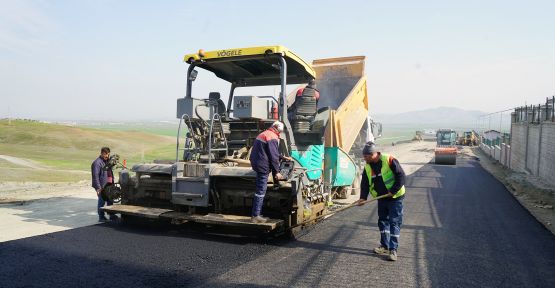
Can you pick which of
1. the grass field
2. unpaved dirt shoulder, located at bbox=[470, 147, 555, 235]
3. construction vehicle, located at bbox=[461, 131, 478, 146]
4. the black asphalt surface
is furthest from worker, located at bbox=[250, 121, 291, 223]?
construction vehicle, located at bbox=[461, 131, 478, 146]

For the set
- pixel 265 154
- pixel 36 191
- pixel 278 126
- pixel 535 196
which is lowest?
pixel 36 191

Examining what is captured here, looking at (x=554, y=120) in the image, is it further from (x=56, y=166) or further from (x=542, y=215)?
(x=56, y=166)

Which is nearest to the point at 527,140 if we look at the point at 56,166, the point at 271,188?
the point at 271,188

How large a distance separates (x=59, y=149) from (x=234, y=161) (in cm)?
2012

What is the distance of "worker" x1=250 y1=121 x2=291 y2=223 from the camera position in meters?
5.07

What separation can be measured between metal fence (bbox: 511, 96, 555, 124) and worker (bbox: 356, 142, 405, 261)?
10088 millimetres

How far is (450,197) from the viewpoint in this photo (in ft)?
32.2

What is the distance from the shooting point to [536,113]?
47.6ft

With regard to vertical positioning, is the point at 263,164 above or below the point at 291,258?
above

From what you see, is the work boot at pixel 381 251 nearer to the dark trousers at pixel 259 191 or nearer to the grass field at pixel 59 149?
the dark trousers at pixel 259 191

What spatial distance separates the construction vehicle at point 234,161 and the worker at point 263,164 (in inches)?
5.8

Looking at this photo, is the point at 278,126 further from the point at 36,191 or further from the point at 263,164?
the point at 36,191

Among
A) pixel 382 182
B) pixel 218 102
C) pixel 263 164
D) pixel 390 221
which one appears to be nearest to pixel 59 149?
pixel 218 102

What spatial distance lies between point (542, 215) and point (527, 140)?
334 inches
